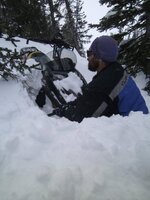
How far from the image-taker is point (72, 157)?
9.69 ft

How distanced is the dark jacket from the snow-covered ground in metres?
0.70

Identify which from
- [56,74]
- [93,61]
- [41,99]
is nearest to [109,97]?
[93,61]

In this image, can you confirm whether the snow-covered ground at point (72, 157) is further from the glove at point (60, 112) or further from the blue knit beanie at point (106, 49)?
the blue knit beanie at point (106, 49)

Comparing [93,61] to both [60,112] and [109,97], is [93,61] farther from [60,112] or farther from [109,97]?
[60,112]

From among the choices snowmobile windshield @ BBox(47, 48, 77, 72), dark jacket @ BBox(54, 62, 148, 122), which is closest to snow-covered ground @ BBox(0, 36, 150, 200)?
dark jacket @ BBox(54, 62, 148, 122)

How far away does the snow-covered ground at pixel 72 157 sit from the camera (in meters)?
2.54

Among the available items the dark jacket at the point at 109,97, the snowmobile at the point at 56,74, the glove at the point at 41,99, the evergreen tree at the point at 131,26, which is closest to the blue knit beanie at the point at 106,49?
the dark jacket at the point at 109,97

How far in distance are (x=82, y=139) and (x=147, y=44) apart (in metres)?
8.45

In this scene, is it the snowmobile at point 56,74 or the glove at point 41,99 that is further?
the snowmobile at point 56,74

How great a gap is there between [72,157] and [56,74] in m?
4.03

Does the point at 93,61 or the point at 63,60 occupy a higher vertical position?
the point at 93,61

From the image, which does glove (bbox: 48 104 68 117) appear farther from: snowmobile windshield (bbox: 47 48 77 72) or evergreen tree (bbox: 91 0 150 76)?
evergreen tree (bbox: 91 0 150 76)

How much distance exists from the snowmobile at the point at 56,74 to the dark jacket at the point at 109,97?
1184mm

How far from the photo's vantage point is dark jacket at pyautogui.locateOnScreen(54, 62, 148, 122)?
4531 millimetres
